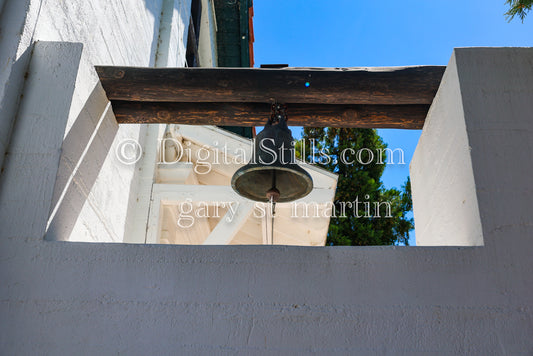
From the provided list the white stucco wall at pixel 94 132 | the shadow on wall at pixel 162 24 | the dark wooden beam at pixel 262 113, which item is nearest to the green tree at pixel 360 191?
the shadow on wall at pixel 162 24

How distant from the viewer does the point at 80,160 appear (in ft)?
9.52

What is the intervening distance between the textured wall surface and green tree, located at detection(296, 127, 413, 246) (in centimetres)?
743

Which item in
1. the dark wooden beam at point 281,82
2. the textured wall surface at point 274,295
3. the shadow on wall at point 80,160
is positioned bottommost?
the textured wall surface at point 274,295

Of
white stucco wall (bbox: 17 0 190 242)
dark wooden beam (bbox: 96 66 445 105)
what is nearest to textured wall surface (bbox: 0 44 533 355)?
white stucco wall (bbox: 17 0 190 242)

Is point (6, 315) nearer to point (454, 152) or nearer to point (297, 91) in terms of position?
point (297, 91)

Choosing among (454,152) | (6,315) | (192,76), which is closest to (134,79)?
(192,76)

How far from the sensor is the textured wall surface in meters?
2.23

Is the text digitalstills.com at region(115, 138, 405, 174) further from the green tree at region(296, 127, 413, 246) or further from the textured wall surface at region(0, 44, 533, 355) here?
the green tree at region(296, 127, 413, 246)

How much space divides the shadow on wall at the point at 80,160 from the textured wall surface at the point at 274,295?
16cm

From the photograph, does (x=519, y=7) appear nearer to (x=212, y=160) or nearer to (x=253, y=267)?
(x=253, y=267)

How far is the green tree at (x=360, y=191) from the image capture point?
1011cm

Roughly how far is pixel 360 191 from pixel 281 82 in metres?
7.57

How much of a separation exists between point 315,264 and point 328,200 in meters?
2.89

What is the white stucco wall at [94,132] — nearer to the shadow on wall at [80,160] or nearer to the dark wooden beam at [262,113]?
the shadow on wall at [80,160]
